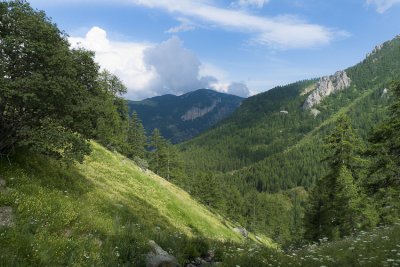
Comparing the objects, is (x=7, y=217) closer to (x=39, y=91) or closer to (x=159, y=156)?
(x=39, y=91)

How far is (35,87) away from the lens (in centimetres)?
912

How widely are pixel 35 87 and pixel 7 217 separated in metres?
5.37

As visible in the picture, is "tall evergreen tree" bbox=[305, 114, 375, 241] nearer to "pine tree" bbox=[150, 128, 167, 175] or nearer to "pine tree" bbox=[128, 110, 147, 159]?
"pine tree" bbox=[150, 128, 167, 175]

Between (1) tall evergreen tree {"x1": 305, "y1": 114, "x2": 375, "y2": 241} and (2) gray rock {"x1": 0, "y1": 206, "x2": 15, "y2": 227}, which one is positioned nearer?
(2) gray rock {"x1": 0, "y1": 206, "x2": 15, "y2": 227}

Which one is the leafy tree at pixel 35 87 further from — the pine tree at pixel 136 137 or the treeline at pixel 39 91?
the pine tree at pixel 136 137

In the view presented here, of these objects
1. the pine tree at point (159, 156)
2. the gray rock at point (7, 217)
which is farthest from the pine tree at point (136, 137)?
the gray rock at point (7, 217)

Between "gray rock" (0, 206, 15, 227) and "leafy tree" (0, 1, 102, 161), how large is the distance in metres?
2.97

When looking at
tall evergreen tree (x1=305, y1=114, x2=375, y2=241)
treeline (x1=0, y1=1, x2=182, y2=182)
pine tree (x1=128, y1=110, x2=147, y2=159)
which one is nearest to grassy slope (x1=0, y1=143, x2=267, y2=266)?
treeline (x1=0, y1=1, x2=182, y2=182)

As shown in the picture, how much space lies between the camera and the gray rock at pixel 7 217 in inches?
243

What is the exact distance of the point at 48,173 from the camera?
12.1 m

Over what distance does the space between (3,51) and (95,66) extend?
460 centimetres

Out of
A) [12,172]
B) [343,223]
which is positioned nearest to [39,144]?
[12,172]

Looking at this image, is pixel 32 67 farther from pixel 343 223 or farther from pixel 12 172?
pixel 343 223

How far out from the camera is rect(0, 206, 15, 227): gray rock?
6.17 metres
